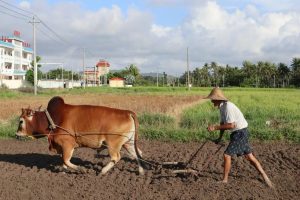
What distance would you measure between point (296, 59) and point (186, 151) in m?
80.3

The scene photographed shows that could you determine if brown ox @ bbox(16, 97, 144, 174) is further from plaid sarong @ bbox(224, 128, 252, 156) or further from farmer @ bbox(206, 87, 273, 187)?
plaid sarong @ bbox(224, 128, 252, 156)

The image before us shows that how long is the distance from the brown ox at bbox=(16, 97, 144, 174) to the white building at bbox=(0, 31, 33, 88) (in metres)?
68.0

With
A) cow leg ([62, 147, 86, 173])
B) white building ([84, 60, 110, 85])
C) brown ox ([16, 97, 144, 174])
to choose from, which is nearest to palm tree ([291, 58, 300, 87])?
white building ([84, 60, 110, 85])

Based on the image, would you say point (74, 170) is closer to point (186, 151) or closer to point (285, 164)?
point (186, 151)

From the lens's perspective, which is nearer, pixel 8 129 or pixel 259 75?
pixel 8 129

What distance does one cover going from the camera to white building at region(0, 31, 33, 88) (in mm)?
79375

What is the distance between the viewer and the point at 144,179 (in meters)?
7.99

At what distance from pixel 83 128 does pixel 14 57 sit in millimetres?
82759

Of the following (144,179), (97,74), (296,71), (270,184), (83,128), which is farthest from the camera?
(97,74)

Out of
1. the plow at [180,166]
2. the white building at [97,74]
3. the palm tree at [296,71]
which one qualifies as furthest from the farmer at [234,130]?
the white building at [97,74]

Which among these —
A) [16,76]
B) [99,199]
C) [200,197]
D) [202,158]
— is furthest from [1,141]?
[16,76]

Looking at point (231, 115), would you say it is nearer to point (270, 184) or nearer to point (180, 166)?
point (270, 184)

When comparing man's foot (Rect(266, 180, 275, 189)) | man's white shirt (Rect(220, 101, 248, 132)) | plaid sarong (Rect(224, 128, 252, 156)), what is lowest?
man's foot (Rect(266, 180, 275, 189))

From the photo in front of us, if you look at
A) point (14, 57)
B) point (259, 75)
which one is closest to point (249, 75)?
point (259, 75)
